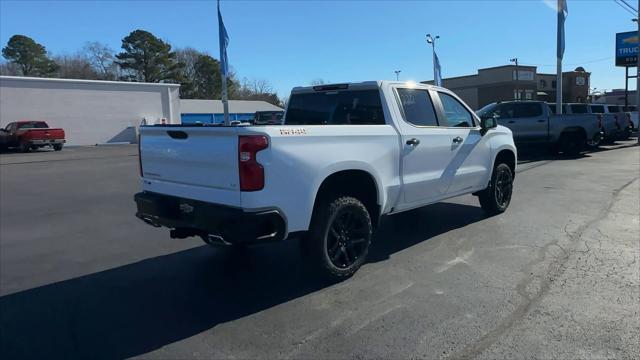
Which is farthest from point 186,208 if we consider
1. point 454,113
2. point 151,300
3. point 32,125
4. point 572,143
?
point 32,125

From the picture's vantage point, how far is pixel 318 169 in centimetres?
441

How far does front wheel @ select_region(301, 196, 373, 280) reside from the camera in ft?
15.0

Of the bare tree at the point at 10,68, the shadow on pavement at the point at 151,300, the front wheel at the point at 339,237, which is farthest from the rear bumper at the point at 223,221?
the bare tree at the point at 10,68

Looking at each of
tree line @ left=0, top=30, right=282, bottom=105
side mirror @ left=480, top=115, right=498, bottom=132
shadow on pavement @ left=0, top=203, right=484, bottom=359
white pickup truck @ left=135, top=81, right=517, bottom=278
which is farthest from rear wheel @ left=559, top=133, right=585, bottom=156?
tree line @ left=0, top=30, right=282, bottom=105

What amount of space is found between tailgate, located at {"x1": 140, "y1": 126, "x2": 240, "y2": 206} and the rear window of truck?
2053 mm

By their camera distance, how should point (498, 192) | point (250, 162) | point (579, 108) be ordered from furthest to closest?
point (579, 108) < point (498, 192) < point (250, 162)

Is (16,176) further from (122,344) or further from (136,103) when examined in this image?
(136,103)

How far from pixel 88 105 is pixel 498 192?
3793 centimetres

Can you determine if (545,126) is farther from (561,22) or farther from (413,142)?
(413,142)

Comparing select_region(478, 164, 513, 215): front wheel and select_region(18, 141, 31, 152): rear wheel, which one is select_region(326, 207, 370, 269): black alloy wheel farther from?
select_region(18, 141, 31, 152): rear wheel

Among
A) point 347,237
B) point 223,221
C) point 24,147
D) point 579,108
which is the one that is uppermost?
point 579,108

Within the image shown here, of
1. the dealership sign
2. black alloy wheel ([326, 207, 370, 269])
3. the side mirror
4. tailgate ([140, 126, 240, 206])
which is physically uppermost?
the dealership sign

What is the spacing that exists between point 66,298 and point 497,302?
3941 millimetres

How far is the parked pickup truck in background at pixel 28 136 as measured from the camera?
29.0m
